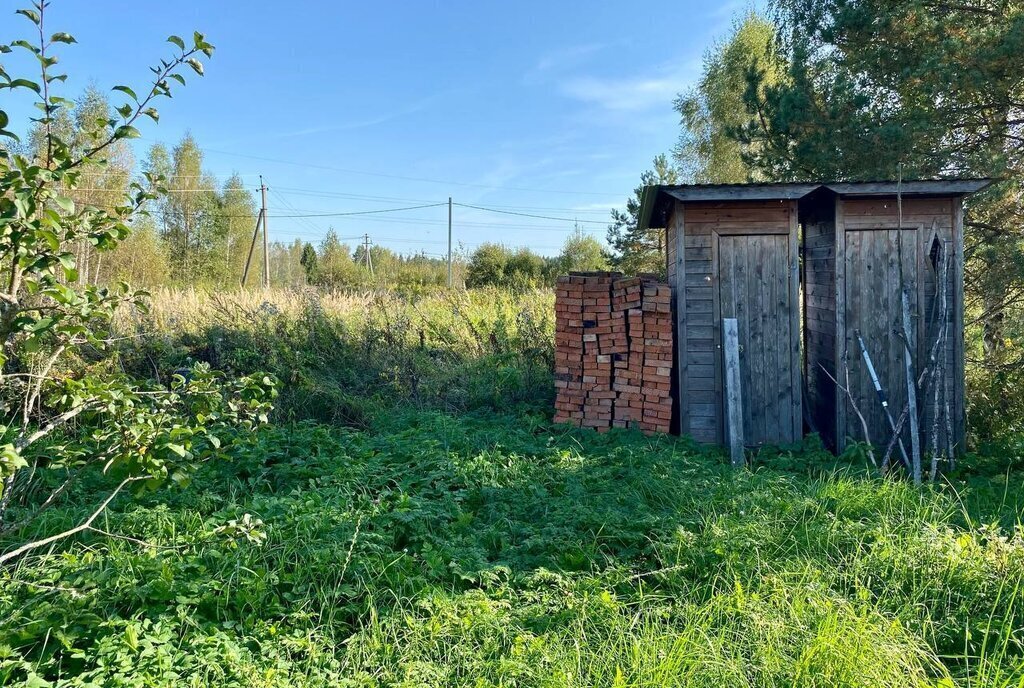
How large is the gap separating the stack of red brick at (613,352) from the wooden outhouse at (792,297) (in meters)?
0.23

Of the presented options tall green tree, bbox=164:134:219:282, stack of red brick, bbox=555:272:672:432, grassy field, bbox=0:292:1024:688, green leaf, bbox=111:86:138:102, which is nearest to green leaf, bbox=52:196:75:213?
green leaf, bbox=111:86:138:102

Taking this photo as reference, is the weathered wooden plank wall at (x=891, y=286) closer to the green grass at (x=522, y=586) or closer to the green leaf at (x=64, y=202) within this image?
the green grass at (x=522, y=586)

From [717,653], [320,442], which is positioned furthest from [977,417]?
[320,442]

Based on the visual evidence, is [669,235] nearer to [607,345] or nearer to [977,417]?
→ [607,345]

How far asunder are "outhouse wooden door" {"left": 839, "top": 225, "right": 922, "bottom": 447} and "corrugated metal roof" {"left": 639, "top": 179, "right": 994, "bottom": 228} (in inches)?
17.1

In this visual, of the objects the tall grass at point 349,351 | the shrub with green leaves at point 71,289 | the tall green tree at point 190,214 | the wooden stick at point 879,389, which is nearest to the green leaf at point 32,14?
the shrub with green leaves at point 71,289

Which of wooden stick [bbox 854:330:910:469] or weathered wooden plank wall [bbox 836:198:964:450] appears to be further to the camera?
weathered wooden plank wall [bbox 836:198:964:450]

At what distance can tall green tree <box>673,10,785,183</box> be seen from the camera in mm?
22922

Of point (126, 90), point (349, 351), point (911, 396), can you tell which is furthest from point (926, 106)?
point (126, 90)

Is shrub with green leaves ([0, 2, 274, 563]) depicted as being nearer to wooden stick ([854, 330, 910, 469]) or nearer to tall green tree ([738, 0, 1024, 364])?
wooden stick ([854, 330, 910, 469])

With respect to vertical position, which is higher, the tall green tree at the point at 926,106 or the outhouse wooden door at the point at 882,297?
the tall green tree at the point at 926,106

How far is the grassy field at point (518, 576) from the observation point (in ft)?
9.20

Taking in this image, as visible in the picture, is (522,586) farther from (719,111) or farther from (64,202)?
(719,111)

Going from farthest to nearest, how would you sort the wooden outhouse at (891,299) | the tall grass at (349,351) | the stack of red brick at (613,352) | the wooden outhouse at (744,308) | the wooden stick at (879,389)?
the tall grass at (349,351)
the stack of red brick at (613,352)
the wooden outhouse at (744,308)
the wooden outhouse at (891,299)
the wooden stick at (879,389)
